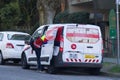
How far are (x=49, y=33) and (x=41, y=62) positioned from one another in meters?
1.38

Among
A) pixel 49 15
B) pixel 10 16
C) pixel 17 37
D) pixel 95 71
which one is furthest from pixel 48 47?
pixel 10 16

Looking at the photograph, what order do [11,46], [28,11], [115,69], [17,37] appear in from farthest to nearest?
1. [28,11]
2. [17,37]
3. [11,46]
4. [115,69]

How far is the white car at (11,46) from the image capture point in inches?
948

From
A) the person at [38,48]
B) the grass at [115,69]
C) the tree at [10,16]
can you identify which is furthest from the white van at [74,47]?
the tree at [10,16]

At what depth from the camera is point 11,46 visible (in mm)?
24141

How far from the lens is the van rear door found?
60.4 feet

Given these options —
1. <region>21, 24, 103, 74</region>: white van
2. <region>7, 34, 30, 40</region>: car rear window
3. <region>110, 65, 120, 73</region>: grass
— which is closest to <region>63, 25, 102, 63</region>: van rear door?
<region>21, 24, 103, 74</region>: white van

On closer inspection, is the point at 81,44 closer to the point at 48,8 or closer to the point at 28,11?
the point at 48,8

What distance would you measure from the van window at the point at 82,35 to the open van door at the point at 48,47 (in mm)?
632

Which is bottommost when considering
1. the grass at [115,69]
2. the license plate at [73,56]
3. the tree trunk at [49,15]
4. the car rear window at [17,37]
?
the grass at [115,69]

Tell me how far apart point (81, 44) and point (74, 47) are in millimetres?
318

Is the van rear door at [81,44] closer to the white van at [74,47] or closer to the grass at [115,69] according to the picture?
the white van at [74,47]

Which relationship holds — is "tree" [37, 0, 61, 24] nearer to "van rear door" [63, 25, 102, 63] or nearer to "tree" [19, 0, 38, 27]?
"tree" [19, 0, 38, 27]

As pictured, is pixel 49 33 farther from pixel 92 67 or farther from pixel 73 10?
pixel 73 10
